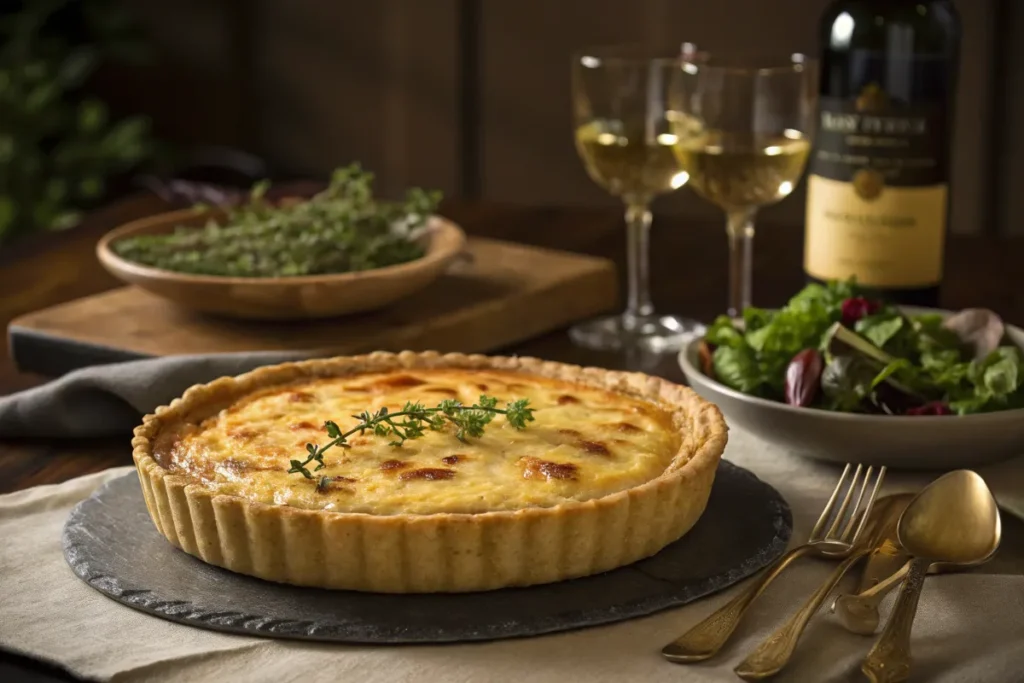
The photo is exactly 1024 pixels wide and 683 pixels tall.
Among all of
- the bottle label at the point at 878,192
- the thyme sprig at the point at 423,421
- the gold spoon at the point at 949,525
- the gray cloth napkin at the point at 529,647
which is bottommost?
the gray cloth napkin at the point at 529,647

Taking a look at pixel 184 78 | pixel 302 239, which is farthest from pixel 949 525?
pixel 184 78

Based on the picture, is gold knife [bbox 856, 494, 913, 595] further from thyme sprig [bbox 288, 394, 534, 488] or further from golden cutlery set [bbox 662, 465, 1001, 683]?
thyme sprig [bbox 288, 394, 534, 488]

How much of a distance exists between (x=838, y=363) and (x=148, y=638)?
112cm

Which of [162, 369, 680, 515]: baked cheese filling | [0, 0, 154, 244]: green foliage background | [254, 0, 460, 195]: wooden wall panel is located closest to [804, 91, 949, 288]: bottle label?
[162, 369, 680, 515]: baked cheese filling

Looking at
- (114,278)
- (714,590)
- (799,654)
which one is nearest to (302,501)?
(714,590)

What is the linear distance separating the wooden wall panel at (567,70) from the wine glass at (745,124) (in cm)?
358

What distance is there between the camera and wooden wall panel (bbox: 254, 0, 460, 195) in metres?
7.23

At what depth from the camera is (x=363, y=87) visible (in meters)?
7.49

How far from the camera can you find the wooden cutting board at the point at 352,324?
8.63 ft

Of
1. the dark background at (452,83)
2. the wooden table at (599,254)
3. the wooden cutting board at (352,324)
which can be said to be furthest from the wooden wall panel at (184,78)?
the wooden cutting board at (352,324)

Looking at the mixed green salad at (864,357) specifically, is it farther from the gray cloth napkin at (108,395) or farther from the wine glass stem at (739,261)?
the gray cloth napkin at (108,395)

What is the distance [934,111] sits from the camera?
2.56 metres

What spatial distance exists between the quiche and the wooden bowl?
535mm

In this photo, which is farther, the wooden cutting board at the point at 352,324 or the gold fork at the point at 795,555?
the wooden cutting board at the point at 352,324
